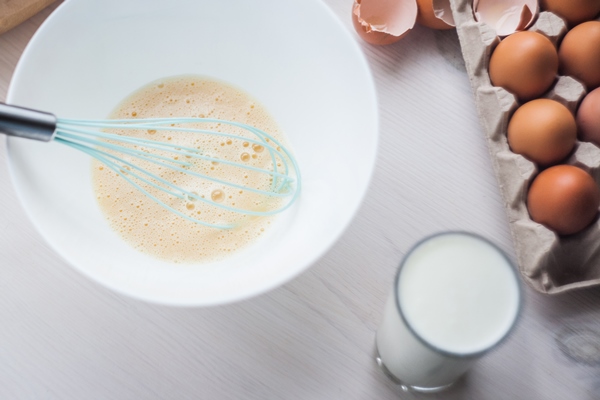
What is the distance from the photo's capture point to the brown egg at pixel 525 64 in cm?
75

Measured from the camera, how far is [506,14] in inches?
32.6

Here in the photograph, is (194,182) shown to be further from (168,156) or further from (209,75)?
(209,75)

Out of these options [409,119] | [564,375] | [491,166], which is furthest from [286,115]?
[564,375]

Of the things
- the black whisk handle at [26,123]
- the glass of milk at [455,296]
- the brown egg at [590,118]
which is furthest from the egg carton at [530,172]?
the black whisk handle at [26,123]

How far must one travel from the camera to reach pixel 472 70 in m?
0.80

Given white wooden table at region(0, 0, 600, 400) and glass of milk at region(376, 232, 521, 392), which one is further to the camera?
white wooden table at region(0, 0, 600, 400)

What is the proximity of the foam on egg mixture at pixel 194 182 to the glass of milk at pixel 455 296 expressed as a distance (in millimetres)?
230

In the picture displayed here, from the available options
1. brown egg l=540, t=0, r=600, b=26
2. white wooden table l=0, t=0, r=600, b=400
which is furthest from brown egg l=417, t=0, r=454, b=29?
A: white wooden table l=0, t=0, r=600, b=400

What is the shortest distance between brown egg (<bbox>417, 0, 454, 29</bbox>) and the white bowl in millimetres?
188

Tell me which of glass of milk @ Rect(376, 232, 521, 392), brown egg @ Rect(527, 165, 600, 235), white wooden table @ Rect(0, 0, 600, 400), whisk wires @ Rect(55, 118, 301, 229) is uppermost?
whisk wires @ Rect(55, 118, 301, 229)

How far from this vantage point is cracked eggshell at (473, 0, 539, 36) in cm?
81

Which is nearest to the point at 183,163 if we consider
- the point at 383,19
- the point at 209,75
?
the point at 209,75

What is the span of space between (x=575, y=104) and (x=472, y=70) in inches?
5.3

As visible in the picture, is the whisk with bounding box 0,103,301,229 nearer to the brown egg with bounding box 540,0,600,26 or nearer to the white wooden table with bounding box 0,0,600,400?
the white wooden table with bounding box 0,0,600,400
